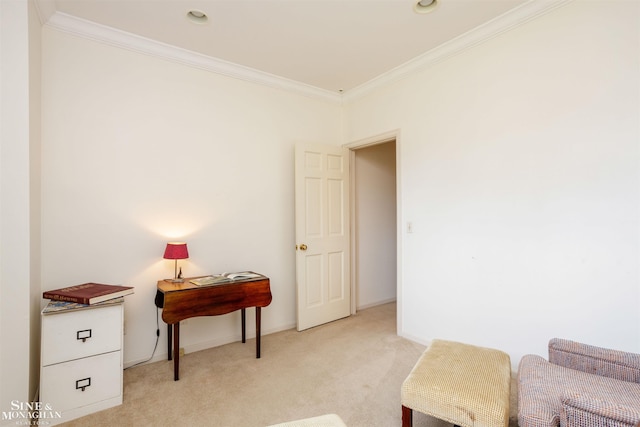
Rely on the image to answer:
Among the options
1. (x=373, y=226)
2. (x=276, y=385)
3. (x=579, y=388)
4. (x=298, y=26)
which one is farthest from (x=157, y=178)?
(x=579, y=388)

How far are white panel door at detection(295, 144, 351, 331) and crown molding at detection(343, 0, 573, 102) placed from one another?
3.02ft

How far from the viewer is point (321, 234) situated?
141 inches

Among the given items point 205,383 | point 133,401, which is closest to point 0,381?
point 133,401

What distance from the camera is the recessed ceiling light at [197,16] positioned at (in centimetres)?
232

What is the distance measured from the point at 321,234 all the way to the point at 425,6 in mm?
2252

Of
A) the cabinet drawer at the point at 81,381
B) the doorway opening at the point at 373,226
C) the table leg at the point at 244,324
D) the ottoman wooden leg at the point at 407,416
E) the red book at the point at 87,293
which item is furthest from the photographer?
the doorway opening at the point at 373,226

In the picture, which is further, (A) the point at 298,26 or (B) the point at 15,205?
(A) the point at 298,26

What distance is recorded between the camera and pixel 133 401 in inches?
83.5

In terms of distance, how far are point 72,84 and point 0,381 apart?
1.98 metres

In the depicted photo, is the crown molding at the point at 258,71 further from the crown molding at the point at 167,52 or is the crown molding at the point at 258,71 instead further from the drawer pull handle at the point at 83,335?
the drawer pull handle at the point at 83,335

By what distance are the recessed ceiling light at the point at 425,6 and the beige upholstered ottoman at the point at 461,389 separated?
2.27 m

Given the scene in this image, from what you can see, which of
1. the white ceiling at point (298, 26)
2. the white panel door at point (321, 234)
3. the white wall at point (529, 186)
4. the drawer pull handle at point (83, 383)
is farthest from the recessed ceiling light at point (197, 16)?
the drawer pull handle at point (83, 383)

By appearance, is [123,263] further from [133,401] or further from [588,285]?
[588,285]

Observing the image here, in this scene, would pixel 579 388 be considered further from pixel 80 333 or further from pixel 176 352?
pixel 80 333
